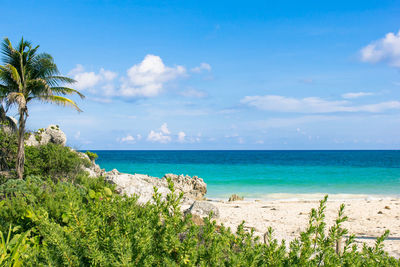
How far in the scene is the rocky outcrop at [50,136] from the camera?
67.5ft

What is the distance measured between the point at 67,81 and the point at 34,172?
5106mm

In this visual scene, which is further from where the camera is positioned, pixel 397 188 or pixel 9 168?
pixel 397 188

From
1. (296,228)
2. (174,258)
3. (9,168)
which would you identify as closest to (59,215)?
(174,258)

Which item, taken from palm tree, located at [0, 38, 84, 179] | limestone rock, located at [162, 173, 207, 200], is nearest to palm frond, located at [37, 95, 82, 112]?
palm tree, located at [0, 38, 84, 179]

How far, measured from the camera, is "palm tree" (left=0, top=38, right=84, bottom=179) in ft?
47.7

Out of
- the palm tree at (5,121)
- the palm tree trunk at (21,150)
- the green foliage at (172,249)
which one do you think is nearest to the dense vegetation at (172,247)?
the green foliage at (172,249)

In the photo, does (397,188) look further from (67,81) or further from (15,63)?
(15,63)

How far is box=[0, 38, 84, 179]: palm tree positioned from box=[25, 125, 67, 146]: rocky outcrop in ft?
18.0

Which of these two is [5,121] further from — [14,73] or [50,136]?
[14,73]

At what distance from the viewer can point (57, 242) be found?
2.74 metres

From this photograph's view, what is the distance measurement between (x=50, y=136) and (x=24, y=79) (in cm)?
700

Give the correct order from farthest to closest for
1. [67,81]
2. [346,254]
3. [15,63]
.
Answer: [67,81] < [15,63] < [346,254]

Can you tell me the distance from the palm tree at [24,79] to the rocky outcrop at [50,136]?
18.0ft

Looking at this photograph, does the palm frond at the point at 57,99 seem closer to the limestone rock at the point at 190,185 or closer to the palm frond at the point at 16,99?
the palm frond at the point at 16,99
